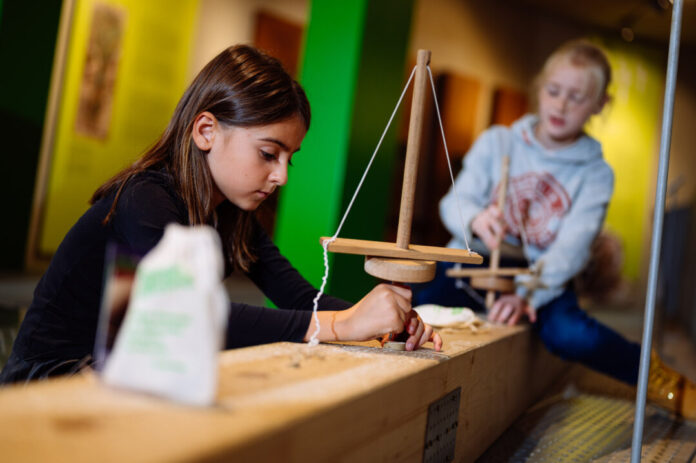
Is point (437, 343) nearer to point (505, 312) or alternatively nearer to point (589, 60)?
point (505, 312)

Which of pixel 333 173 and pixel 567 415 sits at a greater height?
pixel 333 173

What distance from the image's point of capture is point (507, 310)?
1.78 meters

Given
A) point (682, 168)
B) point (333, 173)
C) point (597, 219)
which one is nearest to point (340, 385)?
point (597, 219)

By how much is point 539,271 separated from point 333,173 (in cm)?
111

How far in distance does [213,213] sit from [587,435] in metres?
1.01

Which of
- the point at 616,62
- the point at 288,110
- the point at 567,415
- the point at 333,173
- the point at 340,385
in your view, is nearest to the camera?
the point at 340,385

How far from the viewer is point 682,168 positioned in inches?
296

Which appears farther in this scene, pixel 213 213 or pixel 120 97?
pixel 120 97

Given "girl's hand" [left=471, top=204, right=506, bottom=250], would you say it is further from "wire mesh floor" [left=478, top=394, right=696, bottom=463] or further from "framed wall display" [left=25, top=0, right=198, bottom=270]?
"framed wall display" [left=25, top=0, right=198, bottom=270]

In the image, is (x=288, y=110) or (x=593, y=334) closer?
(x=288, y=110)

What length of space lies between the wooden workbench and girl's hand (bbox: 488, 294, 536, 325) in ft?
1.86

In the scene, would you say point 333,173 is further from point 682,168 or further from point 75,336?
point 682,168

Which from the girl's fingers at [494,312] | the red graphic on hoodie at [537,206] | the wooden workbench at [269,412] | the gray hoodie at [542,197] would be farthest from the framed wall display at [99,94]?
the wooden workbench at [269,412]

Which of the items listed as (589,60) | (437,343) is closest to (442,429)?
(437,343)
